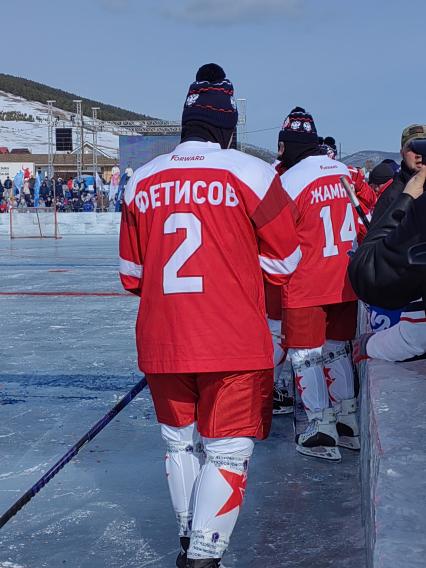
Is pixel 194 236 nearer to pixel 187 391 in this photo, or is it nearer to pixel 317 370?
pixel 187 391

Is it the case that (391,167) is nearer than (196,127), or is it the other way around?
(196,127)

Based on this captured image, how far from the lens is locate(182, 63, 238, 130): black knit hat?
10.4 feet

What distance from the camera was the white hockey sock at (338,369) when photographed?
481 centimetres

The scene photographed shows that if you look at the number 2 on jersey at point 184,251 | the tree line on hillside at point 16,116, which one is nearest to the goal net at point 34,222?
the number 2 on jersey at point 184,251

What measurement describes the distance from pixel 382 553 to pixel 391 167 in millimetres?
6959

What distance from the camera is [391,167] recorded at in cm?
850

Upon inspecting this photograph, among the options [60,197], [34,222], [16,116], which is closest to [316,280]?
[34,222]

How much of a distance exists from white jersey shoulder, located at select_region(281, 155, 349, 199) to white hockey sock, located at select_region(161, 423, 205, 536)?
5.94ft

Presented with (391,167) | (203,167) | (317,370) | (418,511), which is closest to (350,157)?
(391,167)

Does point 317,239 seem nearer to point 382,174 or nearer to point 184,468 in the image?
point 184,468

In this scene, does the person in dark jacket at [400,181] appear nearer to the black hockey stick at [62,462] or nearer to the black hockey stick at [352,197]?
the black hockey stick at [352,197]

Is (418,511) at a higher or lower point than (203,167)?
lower

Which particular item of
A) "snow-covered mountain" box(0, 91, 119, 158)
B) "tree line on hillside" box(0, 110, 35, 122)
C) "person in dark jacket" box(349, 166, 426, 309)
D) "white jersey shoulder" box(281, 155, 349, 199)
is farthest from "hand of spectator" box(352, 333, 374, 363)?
"tree line on hillside" box(0, 110, 35, 122)

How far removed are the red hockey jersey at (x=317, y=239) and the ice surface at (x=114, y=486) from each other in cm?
81
